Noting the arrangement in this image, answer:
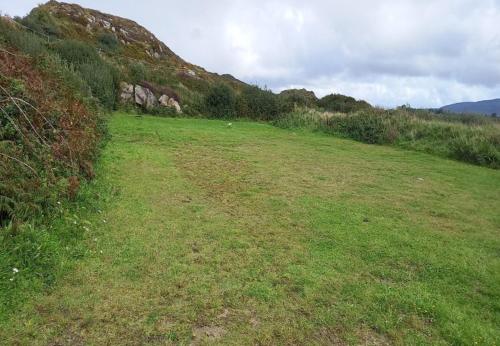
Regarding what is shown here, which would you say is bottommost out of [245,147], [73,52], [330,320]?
[330,320]

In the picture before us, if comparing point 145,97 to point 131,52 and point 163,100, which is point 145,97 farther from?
point 131,52

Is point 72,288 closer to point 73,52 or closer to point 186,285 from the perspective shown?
point 186,285

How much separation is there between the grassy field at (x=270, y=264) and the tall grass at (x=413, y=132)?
4099 mm

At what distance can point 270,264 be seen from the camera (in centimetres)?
423

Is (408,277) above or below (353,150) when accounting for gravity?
below

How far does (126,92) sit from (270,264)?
15008 mm

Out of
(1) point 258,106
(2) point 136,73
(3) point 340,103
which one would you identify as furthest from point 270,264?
(3) point 340,103

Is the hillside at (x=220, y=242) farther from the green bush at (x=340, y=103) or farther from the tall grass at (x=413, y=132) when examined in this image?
the green bush at (x=340, y=103)

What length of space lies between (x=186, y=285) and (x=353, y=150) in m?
9.80

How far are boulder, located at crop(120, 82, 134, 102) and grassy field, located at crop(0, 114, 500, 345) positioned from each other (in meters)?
9.71

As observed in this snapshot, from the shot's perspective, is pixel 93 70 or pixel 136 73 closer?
pixel 93 70

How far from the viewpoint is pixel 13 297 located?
321cm

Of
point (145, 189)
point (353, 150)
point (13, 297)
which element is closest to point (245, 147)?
point (353, 150)

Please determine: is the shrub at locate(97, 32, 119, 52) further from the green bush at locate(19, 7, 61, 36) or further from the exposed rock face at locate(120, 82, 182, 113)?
the exposed rock face at locate(120, 82, 182, 113)
